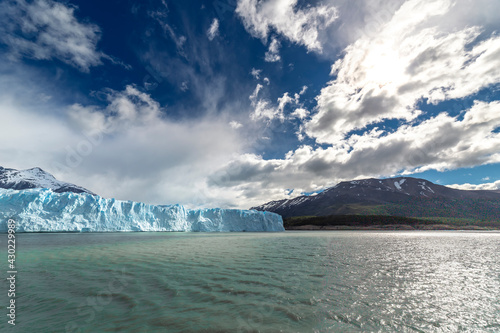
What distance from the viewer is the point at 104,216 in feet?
270

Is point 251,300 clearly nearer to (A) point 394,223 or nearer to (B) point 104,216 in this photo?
(B) point 104,216

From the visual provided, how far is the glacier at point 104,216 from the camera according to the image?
6688cm

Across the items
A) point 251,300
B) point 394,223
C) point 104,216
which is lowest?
point 394,223

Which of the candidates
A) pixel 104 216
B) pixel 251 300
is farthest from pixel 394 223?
pixel 251 300

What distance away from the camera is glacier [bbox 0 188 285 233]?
66.9 m

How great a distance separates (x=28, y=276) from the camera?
1244cm

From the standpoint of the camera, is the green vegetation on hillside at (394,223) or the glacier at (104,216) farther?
the green vegetation on hillside at (394,223)

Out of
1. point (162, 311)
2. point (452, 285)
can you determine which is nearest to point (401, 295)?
point (452, 285)

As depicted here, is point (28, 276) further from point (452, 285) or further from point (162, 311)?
point (452, 285)

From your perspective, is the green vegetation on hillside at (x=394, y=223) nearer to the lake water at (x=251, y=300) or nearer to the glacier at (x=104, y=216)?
the glacier at (x=104, y=216)

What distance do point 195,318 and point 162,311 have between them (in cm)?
142

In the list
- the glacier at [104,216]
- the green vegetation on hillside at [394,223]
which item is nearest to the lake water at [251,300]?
the glacier at [104,216]

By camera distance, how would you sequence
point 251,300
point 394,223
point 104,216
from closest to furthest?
1. point 251,300
2. point 104,216
3. point 394,223

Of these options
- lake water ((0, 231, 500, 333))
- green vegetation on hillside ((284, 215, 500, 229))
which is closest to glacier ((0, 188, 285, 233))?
green vegetation on hillside ((284, 215, 500, 229))
